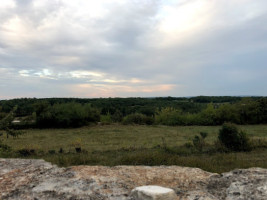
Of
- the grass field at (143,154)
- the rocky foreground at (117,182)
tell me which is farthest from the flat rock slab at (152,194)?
the grass field at (143,154)

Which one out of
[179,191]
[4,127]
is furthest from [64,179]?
[4,127]

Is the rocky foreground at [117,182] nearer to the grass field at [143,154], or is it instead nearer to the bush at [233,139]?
the grass field at [143,154]

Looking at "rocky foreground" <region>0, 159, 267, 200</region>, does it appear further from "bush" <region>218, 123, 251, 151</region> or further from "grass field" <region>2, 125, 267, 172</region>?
"bush" <region>218, 123, 251, 151</region>

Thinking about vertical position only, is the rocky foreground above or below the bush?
above

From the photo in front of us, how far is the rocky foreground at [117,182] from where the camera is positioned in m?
2.41

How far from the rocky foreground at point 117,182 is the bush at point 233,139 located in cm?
1225

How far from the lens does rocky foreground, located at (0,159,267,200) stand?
2.41 m

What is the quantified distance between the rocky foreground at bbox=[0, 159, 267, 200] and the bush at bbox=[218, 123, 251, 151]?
1225cm

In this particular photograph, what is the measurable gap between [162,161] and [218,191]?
11.3 feet

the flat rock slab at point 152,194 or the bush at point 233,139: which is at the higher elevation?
the flat rock slab at point 152,194

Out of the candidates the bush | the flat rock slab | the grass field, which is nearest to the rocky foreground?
the flat rock slab

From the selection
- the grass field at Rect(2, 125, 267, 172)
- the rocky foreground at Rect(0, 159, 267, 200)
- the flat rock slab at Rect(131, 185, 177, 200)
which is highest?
the flat rock slab at Rect(131, 185, 177, 200)

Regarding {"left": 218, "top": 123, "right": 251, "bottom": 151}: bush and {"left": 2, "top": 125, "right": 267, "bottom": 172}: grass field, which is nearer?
{"left": 2, "top": 125, "right": 267, "bottom": 172}: grass field

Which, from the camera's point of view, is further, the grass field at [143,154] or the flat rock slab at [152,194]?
the grass field at [143,154]
